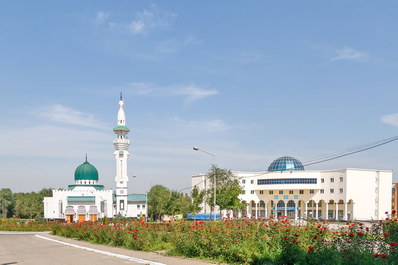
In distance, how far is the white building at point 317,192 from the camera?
74.9 metres

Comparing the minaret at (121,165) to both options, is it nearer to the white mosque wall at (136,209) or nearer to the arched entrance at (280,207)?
the white mosque wall at (136,209)

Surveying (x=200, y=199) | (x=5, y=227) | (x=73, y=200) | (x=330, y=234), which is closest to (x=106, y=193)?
(x=73, y=200)

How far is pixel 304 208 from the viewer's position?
8206 centimetres

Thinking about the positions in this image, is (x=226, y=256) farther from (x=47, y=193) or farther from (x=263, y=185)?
(x=47, y=193)

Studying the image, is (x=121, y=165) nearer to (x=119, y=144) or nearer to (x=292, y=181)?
(x=119, y=144)

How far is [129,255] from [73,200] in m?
58.8

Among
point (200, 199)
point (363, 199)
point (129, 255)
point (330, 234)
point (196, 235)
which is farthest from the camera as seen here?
point (363, 199)

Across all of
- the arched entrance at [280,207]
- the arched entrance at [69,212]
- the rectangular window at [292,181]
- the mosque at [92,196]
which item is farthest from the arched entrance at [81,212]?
the arched entrance at [280,207]

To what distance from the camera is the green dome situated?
7512cm

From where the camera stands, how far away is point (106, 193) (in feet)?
241

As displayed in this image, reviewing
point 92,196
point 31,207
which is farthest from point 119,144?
point 31,207

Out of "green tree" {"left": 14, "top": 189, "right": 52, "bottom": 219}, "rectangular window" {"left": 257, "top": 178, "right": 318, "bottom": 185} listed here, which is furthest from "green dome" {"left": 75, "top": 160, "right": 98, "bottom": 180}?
"rectangular window" {"left": 257, "top": 178, "right": 318, "bottom": 185}

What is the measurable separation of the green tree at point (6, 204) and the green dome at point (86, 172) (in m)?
24.7

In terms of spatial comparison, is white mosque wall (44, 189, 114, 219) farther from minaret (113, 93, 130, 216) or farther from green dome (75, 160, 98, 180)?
green dome (75, 160, 98, 180)
